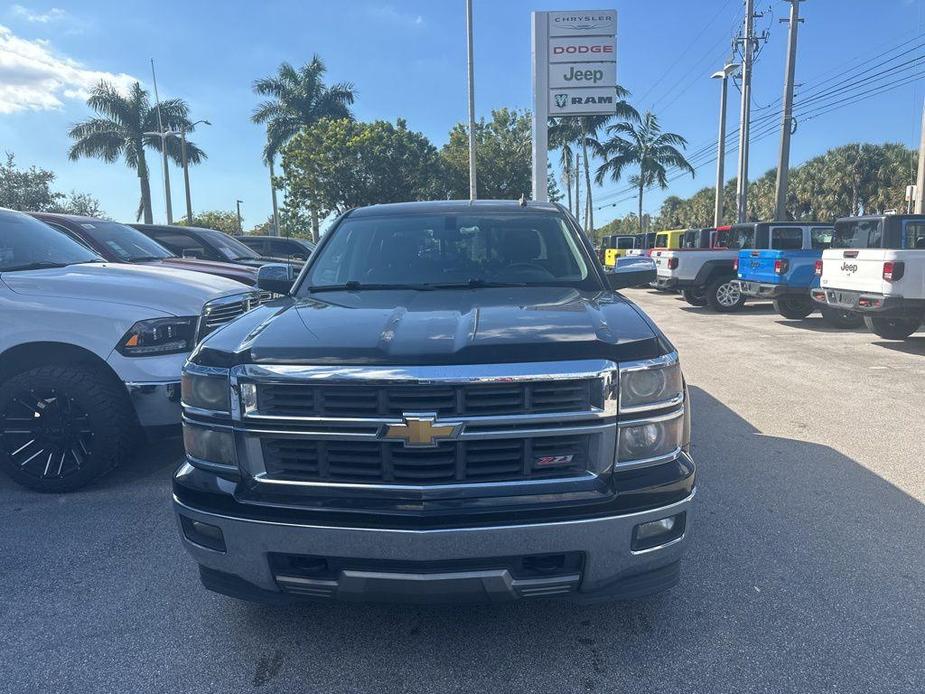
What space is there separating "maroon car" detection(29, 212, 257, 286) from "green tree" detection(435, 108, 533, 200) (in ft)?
82.6

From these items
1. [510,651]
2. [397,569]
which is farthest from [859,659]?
[397,569]

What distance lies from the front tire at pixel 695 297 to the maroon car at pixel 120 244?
35.1 feet

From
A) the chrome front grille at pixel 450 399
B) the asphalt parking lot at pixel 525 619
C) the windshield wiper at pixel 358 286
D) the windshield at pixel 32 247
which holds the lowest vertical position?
the asphalt parking lot at pixel 525 619

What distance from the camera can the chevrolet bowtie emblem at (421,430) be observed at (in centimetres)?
226

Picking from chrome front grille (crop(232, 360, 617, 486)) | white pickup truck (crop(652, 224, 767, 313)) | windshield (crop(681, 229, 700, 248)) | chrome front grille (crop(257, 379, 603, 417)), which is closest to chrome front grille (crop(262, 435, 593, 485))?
chrome front grille (crop(232, 360, 617, 486))

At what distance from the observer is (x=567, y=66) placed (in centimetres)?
1582

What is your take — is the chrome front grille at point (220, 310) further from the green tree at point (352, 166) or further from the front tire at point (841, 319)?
the green tree at point (352, 166)

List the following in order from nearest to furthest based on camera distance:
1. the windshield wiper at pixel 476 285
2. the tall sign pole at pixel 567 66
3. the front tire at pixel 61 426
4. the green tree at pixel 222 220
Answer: the windshield wiper at pixel 476 285
the front tire at pixel 61 426
the tall sign pole at pixel 567 66
the green tree at pixel 222 220

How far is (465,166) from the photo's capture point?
33125 millimetres

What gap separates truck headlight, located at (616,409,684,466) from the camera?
7.74 feet

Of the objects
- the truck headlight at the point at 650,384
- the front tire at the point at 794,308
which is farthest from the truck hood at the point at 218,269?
the front tire at the point at 794,308

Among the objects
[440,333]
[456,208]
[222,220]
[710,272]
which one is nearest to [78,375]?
[456,208]

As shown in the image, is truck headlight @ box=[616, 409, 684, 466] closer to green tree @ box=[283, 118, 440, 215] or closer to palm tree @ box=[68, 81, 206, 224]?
green tree @ box=[283, 118, 440, 215]

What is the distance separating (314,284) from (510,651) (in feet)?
7.22
